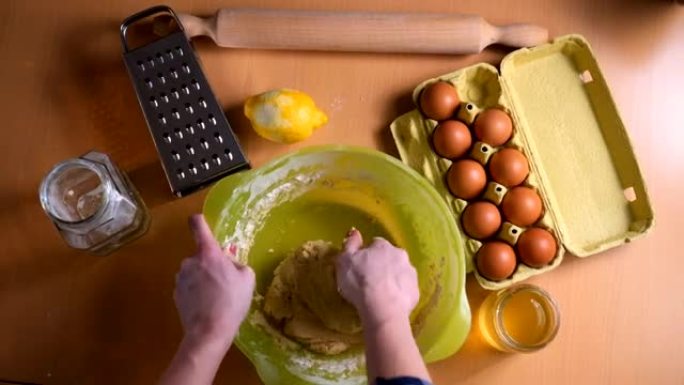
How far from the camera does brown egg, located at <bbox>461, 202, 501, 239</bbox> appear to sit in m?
0.78

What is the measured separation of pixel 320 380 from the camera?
0.76m

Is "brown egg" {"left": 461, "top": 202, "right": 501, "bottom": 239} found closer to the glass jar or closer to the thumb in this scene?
the thumb

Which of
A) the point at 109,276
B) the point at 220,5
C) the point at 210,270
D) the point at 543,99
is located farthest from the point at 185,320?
the point at 543,99

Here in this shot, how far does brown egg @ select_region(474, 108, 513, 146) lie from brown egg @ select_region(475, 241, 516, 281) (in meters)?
0.13

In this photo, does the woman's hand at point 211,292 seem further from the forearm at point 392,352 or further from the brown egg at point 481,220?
the brown egg at point 481,220

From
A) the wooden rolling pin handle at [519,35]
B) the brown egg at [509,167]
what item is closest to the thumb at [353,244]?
the brown egg at [509,167]

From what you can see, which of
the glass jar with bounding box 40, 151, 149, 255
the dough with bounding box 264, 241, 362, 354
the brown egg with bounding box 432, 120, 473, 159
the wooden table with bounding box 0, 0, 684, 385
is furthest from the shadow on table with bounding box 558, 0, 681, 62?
the glass jar with bounding box 40, 151, 149, 255

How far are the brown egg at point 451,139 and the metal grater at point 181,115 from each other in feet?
0.80

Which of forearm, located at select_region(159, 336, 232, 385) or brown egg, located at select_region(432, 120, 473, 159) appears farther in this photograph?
brown egg, located at select_region(432, 120, 473, 159)

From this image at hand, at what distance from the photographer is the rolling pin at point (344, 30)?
0.81m

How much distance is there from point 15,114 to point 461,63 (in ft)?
1.94

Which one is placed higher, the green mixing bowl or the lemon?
the lemon

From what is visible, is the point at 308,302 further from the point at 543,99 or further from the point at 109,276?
the point at 543,99

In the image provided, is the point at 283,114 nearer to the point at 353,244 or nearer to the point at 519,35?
the point at 353,244
